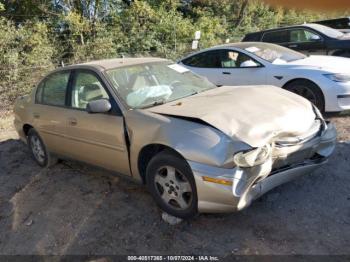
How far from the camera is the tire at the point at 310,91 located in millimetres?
5914

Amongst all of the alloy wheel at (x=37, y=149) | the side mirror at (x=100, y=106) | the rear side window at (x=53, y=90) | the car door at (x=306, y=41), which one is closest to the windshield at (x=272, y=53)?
the car door at (x=306, y=41)

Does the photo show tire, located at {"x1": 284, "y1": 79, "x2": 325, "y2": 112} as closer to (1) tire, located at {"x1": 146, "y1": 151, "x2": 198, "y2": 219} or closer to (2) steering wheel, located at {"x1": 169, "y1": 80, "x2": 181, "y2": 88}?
(2) steering wheel, located at {"x1": 169, "y1": 80, "x2": 181, "y2": 88}

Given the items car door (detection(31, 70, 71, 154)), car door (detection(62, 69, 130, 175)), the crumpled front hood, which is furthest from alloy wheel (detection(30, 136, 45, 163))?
the crumpled front hood

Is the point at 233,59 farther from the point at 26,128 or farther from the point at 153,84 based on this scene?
the point at 26,128

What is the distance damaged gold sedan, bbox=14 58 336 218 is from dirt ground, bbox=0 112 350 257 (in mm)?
288

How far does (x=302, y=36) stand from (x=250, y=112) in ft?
21.9

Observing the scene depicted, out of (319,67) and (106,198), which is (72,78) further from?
(319,67)

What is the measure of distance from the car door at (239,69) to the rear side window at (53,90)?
3364 mm

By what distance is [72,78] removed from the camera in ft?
15.6

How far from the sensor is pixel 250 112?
3613 millimetres

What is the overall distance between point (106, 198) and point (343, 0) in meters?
5.38

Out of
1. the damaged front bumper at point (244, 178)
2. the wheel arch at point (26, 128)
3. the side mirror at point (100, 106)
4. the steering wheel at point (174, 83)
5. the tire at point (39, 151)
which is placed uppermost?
the steering wheel at point (174, 83)

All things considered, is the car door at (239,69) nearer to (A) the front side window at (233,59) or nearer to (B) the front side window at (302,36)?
(A) the front side window at (233,59)

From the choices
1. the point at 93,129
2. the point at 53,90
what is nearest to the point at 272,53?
the point at 53,90
